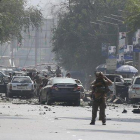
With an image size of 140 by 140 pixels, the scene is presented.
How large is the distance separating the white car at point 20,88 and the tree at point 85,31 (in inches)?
1820

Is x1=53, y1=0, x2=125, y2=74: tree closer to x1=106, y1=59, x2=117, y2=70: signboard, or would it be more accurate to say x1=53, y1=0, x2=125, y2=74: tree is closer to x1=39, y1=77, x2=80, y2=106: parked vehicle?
x1=106, y1=59, x2=117, y2=70: signboard

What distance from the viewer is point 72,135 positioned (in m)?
17.9

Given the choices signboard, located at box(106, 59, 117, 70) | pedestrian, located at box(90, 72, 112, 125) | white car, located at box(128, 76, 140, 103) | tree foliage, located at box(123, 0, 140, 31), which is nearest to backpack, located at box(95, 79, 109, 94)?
pedestrian, located at box(90, 72, 112, 125)

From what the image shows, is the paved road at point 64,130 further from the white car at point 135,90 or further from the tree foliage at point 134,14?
the tree foliage at point 134,14

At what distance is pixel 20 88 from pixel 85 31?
4980 centimetres

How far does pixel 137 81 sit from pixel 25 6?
4133 cm

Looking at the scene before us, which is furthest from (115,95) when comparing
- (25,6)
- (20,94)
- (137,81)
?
(25,6)

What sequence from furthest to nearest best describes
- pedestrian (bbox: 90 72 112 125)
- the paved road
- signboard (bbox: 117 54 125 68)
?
signboard (bbox: 117 54 125 68)
pedestrian (bbox: 90 72 112 125)
the paved road

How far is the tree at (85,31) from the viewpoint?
3816 inches

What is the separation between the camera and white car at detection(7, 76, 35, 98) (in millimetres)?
48938

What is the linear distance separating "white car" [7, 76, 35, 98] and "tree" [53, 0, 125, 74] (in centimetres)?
4624

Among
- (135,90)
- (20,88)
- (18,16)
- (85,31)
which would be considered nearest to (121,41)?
(18,16)

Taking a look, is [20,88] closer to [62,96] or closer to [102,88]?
[62,96]

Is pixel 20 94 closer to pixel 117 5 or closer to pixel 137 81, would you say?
pixel 137 81
